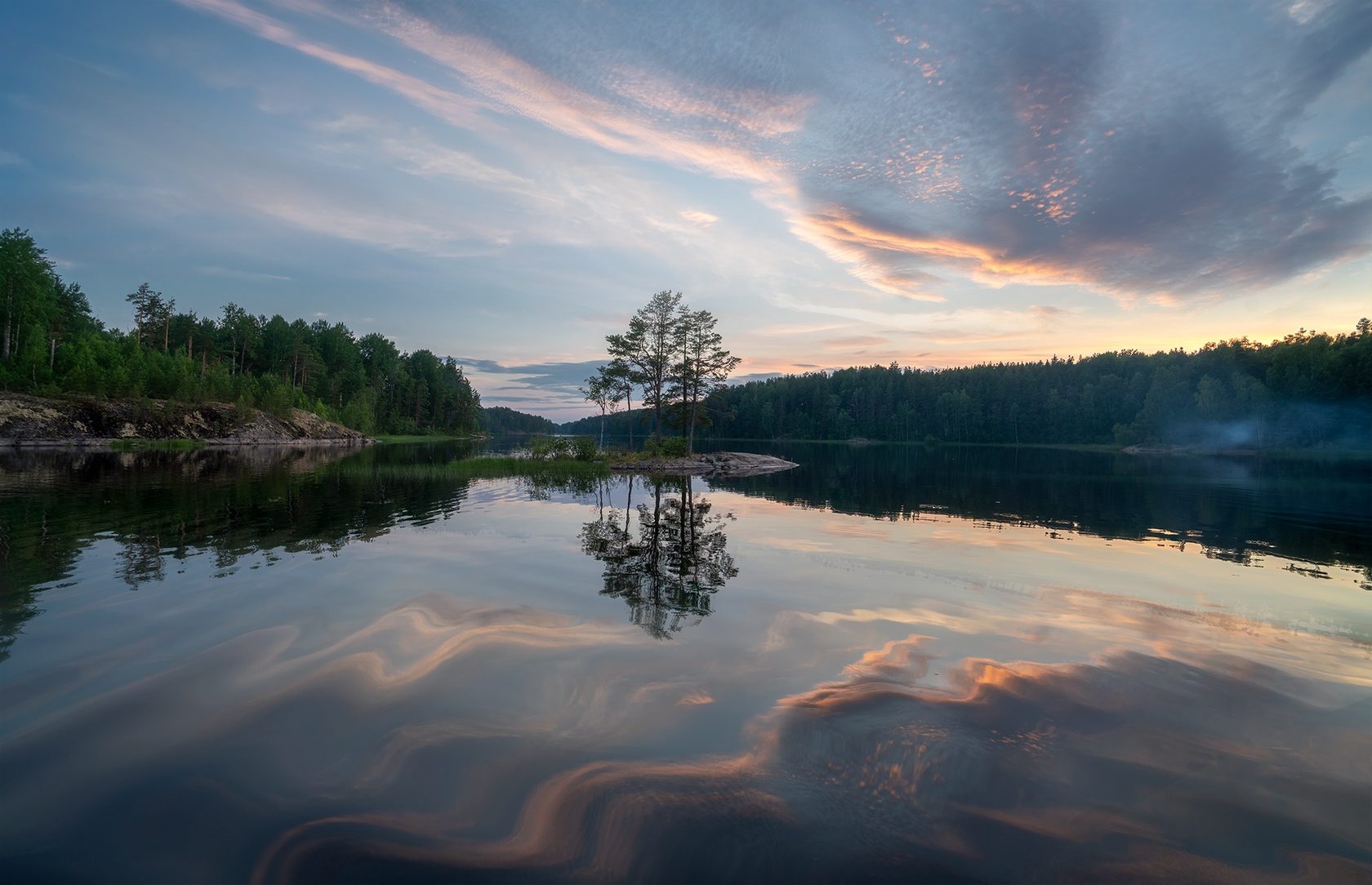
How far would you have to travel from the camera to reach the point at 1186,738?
626 centimetres

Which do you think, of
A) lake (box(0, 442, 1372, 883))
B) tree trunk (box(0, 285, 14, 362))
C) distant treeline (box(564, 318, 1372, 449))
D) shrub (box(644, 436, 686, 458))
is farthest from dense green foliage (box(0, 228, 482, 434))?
lake (box(0, 442, 1372, 883))

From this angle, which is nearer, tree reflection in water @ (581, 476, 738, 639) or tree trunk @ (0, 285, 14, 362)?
tree reflection in water @ (581, 476, 738, 639)

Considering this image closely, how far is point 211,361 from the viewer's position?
102 metres

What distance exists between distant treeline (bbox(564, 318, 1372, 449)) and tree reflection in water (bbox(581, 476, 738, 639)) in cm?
3427

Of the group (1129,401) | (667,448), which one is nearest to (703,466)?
(667,448)

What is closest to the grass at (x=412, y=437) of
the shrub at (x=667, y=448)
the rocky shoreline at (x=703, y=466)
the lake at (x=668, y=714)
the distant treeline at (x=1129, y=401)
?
the distant treeline at (x=1129, y=401)

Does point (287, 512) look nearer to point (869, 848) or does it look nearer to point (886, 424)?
point (869, 848)

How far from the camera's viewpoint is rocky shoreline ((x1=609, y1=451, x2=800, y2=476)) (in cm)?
4736

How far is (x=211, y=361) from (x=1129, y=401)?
7916 inches

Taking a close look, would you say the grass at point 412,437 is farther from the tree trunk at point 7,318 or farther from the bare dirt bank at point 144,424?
the tree trunk at point 7,318

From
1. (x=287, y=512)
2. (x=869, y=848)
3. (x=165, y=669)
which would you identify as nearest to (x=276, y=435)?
(x=287, y=512)

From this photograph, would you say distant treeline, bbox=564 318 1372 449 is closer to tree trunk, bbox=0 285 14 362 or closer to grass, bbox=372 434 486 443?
grass, bbox=372 434 486 443

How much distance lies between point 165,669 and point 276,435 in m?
97.4

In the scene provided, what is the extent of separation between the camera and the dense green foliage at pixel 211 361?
66812mm
